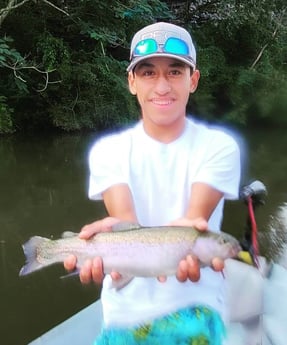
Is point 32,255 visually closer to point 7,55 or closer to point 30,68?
point 7,55

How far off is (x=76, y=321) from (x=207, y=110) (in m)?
14.4

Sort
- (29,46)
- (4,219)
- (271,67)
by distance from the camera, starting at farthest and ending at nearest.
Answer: (271,67)
(29,46)
(4,219)

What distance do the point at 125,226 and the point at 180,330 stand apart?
1.03 ft

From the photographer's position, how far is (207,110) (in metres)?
16.8

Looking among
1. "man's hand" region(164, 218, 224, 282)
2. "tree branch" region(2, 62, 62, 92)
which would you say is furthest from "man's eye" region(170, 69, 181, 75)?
"tree branch" region(2, 62, 62, 92)

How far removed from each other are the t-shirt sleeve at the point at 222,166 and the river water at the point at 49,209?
10.5 feet

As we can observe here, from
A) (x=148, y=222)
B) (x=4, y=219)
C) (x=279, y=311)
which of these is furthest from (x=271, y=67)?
(x=148, y=222)

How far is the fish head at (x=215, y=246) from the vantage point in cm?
131

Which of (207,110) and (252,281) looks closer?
(252,281)

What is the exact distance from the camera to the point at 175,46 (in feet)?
5.09

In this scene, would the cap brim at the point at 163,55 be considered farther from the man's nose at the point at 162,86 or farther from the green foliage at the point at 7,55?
the green foliage at the point at 7,55

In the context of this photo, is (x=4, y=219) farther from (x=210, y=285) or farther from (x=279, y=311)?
(x=210, y=285)

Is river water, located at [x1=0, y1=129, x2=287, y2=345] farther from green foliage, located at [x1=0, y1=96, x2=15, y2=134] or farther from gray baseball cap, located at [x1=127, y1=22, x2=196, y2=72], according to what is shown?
gray baseball cap, located at [x1=127, y1=22, x2=196, y2=72]

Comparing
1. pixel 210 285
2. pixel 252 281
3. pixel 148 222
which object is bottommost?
pixel 252 281
